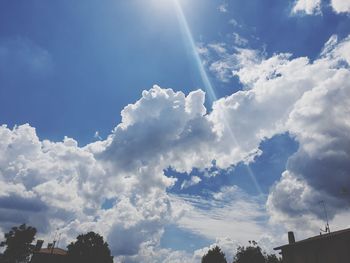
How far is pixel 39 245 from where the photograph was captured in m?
72.3

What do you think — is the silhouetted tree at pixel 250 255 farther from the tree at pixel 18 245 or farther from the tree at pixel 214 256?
the tree at pixel 18 245

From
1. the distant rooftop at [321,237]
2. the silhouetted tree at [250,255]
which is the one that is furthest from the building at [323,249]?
the silhouetted tree at [250,255]

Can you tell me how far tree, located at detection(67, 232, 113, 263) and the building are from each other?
4275 cm

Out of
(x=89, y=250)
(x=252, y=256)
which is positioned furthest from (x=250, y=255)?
(x=89, y=250)

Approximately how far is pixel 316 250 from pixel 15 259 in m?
54.9

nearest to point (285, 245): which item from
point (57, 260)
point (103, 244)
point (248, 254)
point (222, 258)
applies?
point (248, 254)

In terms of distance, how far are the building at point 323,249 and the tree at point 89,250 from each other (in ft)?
140

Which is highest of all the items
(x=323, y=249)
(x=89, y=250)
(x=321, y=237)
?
(x=89, y=250)

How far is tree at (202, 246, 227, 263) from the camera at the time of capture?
6419 cm

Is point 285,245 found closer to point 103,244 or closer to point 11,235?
point 103,244

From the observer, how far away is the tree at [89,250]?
60.3 metres

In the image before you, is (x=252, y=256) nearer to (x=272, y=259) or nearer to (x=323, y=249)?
(x=272, y=259)

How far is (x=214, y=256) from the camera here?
2554 inches

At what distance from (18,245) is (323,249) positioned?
55631 mm
